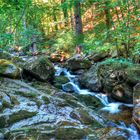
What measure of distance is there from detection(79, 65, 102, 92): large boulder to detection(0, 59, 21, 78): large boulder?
2390 mm

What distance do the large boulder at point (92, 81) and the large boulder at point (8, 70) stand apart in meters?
2.39

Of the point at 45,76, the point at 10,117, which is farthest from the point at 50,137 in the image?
the point at 45,76

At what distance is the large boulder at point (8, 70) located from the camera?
847 cm

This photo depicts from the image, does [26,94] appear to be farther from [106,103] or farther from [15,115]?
[106,103]

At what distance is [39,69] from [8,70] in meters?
1.32

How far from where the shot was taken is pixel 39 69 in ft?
31.6

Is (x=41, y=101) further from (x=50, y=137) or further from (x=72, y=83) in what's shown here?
(x=72, y=83)

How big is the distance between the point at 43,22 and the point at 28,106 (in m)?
23.0

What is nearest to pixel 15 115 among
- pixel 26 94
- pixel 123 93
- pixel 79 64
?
pixel 26 94

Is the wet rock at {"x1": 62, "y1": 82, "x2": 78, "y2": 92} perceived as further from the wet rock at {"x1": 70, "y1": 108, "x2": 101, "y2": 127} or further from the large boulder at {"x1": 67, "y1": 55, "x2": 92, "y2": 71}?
the wet rock at {"x1": 70, "y1": 108, "x2": 101, "y2": 127}

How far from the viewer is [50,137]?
5223mm

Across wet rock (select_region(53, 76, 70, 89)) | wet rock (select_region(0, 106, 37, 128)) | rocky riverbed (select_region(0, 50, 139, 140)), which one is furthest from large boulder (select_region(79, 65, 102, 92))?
wet rock (select_region(0, 106, 37, 128))

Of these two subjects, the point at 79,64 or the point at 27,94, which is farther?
the point at 79,64

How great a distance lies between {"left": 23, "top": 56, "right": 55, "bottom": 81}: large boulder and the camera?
9531 mm
